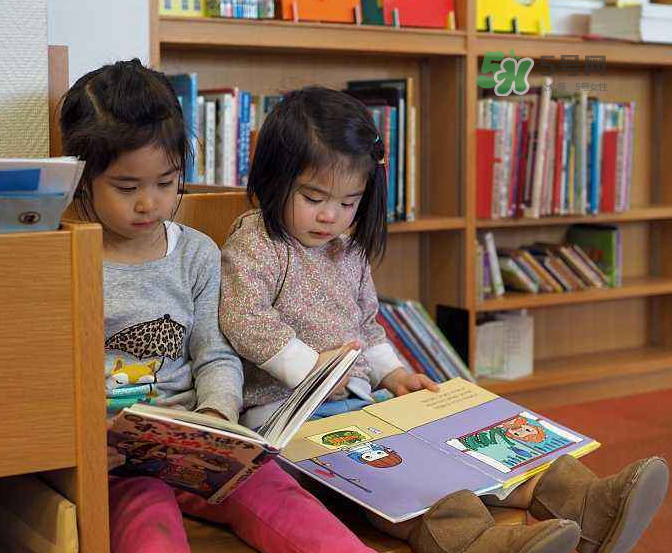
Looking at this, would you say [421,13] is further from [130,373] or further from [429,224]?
[130,373]

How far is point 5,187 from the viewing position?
2.76 feet

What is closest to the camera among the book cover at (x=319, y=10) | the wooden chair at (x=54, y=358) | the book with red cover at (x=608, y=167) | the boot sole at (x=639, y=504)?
the wooden chair at (x=54, y=358)

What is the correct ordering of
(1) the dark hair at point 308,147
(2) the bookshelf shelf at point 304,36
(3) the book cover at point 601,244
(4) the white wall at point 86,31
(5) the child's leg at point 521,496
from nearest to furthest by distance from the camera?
(5) the child's leg at point 521,496
(1) the dark hair at point 308,147
(4) the white wall at point 86,31
(2) the bookshelf shelf at point 304,36
(3) the book cover at point 601,244

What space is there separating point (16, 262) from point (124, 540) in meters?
0.33

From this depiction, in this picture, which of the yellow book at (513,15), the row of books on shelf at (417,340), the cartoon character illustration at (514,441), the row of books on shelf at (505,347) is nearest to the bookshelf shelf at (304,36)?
the yellow book at (513,15)

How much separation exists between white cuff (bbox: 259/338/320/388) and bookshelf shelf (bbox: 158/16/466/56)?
1.07m

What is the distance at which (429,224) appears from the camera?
8.21 ft

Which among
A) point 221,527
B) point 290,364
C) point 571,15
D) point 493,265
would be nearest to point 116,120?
point 290,364

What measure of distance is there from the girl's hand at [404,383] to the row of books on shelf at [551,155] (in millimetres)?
1217

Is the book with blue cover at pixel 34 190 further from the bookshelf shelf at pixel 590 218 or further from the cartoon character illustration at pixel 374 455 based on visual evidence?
the bookshelf shelf at pixel 590 218

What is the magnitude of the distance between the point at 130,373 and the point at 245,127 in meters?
1.17

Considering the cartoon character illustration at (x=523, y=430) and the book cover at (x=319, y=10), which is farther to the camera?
the book cover at (x=319, y=10)

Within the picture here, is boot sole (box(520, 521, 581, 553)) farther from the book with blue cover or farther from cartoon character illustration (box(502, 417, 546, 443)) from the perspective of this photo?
the book with blue cover

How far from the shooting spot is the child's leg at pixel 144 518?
98cm
